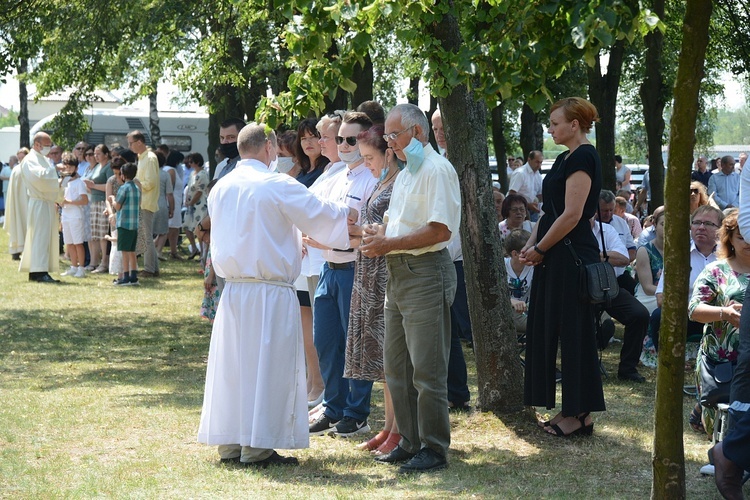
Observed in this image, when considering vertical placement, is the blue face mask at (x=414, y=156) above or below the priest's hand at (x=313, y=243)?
above

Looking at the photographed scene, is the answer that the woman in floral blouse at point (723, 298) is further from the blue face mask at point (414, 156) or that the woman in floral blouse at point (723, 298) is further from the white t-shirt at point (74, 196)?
the white t-shirt at point (74, 196)

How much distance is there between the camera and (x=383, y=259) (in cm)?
670

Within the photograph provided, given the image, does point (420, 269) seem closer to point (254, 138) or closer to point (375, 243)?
point (375, 243)

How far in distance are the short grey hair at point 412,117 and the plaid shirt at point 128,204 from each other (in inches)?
435

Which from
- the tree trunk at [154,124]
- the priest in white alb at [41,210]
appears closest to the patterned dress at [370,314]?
the priest in white alb at [41,210]

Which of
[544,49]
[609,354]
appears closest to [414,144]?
→ [544,49]

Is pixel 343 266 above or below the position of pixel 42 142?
below

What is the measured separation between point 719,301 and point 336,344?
8.17 feet

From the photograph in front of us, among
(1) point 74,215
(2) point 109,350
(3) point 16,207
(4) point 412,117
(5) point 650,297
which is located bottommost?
(2) point 109,350

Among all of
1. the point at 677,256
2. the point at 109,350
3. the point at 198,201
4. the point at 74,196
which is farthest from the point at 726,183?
the point at 677,256

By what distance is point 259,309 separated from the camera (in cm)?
641

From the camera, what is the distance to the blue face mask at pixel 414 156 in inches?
243

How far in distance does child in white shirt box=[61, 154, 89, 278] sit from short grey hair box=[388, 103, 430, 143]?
13.1 metres

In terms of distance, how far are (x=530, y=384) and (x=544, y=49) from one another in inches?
109
